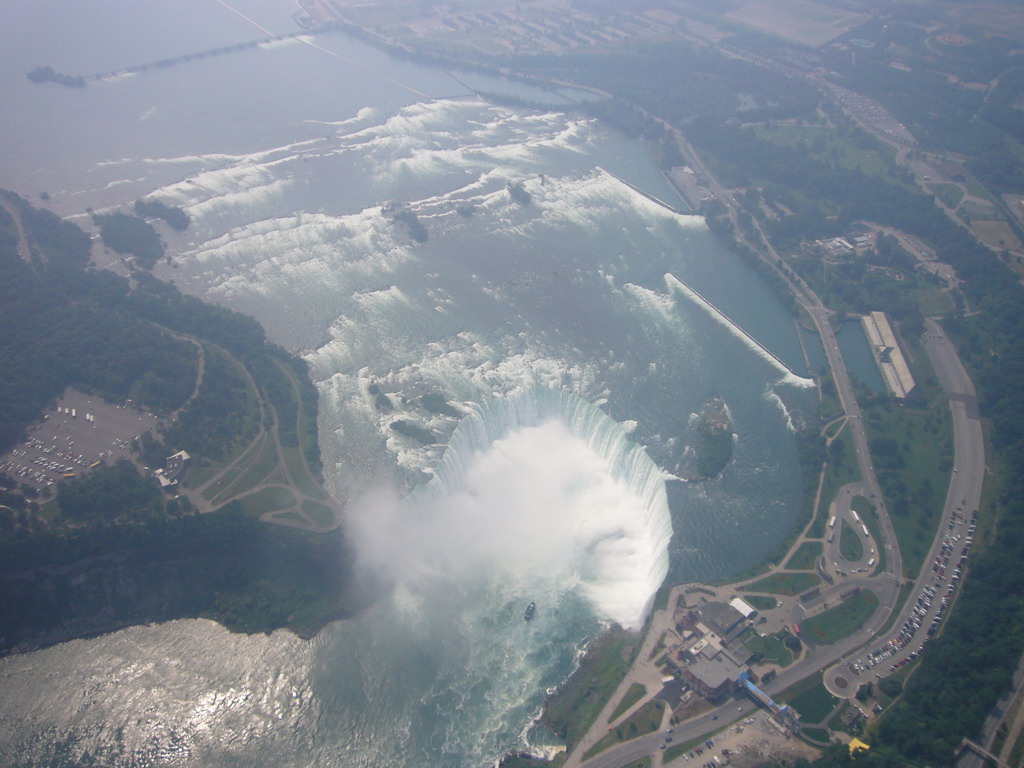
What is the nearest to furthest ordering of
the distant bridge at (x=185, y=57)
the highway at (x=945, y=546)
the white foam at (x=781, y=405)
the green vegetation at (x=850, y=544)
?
1. the highway at (x=945, y=546)
2. the green vegetation at (x=850, y=544)
3. the white foam at (x=781, y=405)
4. the distant bridge at (x=185, y=57)

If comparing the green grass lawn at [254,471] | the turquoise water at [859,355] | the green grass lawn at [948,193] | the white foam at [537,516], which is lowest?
the green grass lawn at [254,471]

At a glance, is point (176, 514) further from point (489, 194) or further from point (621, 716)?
point (489, 194)

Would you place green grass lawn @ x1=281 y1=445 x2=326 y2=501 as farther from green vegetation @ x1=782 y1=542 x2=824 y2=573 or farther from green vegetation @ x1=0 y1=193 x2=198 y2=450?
green vegetation @ x1=782 y1=542 x2=824 y2=573

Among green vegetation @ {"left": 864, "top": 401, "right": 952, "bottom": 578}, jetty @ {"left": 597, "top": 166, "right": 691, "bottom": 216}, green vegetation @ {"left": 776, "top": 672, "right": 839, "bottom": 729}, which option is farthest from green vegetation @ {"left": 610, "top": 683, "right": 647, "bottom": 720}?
jetty @ {"left": 597, "top": 166, "right": 691, "bottom": 216}

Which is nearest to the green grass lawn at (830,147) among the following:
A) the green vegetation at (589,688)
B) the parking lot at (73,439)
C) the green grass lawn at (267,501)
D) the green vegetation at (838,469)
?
the green vegetation at (838,469)

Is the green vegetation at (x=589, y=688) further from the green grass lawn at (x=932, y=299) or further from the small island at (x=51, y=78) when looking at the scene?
the small island at (x=51, y=78)

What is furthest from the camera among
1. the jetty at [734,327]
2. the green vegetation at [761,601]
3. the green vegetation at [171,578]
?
the jetty at [734,327]

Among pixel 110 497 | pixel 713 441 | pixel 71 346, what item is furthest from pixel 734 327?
pixel 71 346

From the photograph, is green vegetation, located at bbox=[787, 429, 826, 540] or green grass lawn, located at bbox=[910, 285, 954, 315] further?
green grass lawn, located at bbox=[910, 285, 954, 315]
